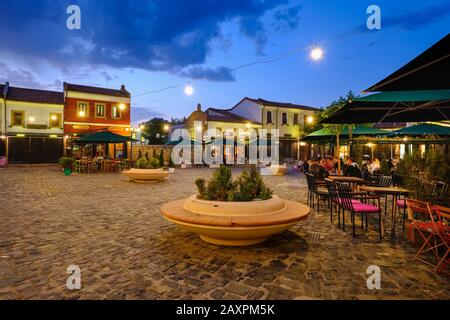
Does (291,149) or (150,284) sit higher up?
(291,149)

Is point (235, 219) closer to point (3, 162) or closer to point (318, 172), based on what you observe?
point (318, 172)

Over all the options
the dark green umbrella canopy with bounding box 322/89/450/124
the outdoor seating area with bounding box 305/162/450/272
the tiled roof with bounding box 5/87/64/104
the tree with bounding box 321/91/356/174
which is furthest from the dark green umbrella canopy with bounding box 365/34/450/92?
the tiled roof with bounding box 5/87/64/104

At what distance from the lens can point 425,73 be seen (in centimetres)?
310

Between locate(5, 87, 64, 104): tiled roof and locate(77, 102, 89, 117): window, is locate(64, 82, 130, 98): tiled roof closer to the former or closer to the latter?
locate(77, 102, 89, 117): window

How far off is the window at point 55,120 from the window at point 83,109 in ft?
5.78

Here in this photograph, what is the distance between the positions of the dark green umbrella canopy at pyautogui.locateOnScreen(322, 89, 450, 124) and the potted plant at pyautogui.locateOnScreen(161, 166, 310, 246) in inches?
86.7

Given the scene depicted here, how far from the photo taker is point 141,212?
694cm

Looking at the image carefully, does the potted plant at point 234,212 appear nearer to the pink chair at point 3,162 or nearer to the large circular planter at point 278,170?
the large circular planter at point 278,170

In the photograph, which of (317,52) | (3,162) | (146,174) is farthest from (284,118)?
(3,162)

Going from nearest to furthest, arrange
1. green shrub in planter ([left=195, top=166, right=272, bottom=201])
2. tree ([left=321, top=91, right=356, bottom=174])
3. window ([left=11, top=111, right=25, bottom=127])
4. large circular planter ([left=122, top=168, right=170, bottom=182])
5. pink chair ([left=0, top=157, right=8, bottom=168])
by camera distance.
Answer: green shrub in planter ([left=195, top=166, right=272, bottom=201]) < tree ([left=321, top=91, right=356, bottom=174]) < large circular planter ([left=122, top=168, right=170, bottom=182]) < pink chair ([left=0, top=157, right=8, bottom=168]) < window ([left=11, top=111, right=25, bottom=127])

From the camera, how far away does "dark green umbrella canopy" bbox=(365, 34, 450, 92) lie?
2.68 metres
